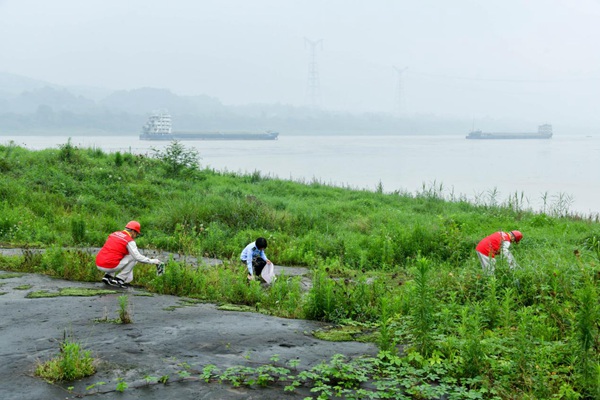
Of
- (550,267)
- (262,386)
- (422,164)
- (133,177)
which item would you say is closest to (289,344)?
(262,386)

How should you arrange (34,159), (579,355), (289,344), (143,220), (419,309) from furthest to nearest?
(34,159) < (143,220) < (289,344) < (419,309) < (579,355)

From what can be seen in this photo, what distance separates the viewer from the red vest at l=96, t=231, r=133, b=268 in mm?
9727

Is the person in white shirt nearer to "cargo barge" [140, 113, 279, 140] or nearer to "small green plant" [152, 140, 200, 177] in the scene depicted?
"small green plant" [152, 140, 200, 177]

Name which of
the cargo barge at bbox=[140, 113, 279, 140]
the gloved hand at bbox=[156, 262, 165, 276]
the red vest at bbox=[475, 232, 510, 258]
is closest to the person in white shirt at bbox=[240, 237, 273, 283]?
the gloved hand at bbox=[156, 262, 165, 276]

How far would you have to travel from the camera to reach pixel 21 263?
36.1ft

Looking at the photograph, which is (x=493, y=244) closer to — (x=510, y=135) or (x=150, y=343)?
(x=150, y=343)

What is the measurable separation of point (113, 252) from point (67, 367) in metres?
4.46

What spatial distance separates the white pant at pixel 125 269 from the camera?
980cm

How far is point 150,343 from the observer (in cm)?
670

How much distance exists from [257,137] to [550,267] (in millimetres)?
141909

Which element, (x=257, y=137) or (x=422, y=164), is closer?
(x=422, y=164)

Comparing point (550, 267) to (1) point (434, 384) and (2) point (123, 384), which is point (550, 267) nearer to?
(1) point (434, 384)

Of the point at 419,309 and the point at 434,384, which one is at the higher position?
the point at 419,309

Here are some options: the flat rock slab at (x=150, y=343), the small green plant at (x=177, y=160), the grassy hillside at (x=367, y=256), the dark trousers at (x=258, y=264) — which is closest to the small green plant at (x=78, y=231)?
the grassy hillside at (x=367, y=256)
